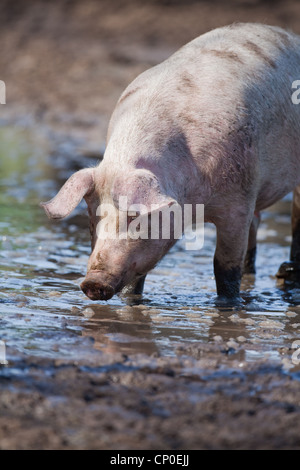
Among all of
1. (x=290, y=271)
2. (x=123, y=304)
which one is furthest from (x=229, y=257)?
(x=290, y=271)

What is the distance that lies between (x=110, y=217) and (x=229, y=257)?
1.16 metres

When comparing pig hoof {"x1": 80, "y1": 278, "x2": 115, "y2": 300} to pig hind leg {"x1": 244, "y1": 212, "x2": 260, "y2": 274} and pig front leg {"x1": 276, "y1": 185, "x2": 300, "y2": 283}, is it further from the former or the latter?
pig hind leg {"x1": 244, "y1": 212, "x2": 260, "y2": 274}

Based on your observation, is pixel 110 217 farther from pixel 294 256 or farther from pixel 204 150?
pixel 294 256

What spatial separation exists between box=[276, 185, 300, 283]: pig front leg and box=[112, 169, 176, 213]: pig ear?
2222 millimetres

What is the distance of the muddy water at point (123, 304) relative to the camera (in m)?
4.14

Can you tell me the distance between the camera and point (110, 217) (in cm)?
452

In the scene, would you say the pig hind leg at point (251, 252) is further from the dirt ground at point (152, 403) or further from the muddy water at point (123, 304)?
the dirt ground at point (152, 403)

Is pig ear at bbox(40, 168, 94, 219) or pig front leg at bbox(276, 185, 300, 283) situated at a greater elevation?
pig ear at bbox(40, 168, 94, 219)

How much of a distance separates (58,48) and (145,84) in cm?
1363

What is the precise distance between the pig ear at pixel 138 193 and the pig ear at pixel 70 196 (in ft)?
0.73

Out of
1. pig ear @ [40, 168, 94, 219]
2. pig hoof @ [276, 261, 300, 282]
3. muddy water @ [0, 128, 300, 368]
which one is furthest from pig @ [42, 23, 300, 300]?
pig hoof @ [276, 261, 300, 282]

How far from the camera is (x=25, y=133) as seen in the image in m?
15.3

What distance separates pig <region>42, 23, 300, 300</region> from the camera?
4523mm
